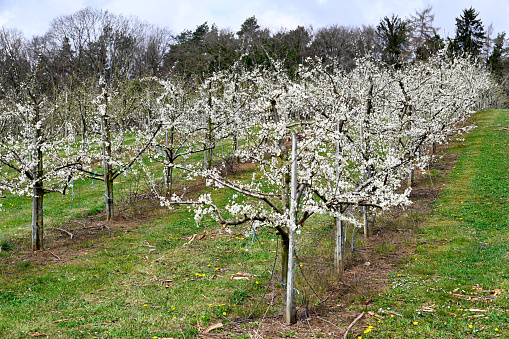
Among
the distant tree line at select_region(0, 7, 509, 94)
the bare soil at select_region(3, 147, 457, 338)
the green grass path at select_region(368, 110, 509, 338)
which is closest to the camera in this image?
the green grass path at select_region(368, 110, 509, 338)

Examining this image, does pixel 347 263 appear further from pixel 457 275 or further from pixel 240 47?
pixel 240 47

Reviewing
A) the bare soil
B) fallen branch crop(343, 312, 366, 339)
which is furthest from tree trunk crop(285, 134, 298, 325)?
fallen branch crop(343, 312, 366, 339)

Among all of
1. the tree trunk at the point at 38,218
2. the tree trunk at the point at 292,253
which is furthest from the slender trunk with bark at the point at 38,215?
the tree trunk at the point at 292,253

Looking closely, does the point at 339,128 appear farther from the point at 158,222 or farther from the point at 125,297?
the point at 158,222

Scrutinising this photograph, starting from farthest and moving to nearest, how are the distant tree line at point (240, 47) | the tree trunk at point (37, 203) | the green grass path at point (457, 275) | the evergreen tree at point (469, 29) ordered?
the evergreen tree at point (469, 29) < the distant tree line at point (240, 47) < the tree trunk at point (37, 203) < the green grass path at point (457, 275)

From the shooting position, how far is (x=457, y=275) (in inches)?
324

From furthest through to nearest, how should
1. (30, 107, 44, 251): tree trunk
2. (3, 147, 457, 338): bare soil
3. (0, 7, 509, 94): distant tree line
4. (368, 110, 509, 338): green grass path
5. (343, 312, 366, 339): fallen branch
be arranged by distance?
(0, 7, 509, 94): distant tree line, (30, 107, 44, 251): tree trunk, (3, 147, 457, 338): bare soil, (368, 110, 509, 338): green grass path, (343, 312, 366, 339): fallen branch

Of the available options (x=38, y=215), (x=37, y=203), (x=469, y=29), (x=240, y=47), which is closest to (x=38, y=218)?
(x=38, y=215)

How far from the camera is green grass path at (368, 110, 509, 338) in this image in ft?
20.3

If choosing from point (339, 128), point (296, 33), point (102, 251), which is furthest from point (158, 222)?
point (296, 33)

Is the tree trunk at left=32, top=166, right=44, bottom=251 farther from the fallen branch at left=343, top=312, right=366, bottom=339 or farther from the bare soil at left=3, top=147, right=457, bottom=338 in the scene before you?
the fallen branch at left=343, top=312, right=366, bottom=339

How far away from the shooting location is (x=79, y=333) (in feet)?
20.7

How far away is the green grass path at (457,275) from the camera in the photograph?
6.18 meters

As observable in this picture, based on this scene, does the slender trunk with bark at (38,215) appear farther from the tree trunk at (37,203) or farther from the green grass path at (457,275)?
the green grass path at (457,275)
